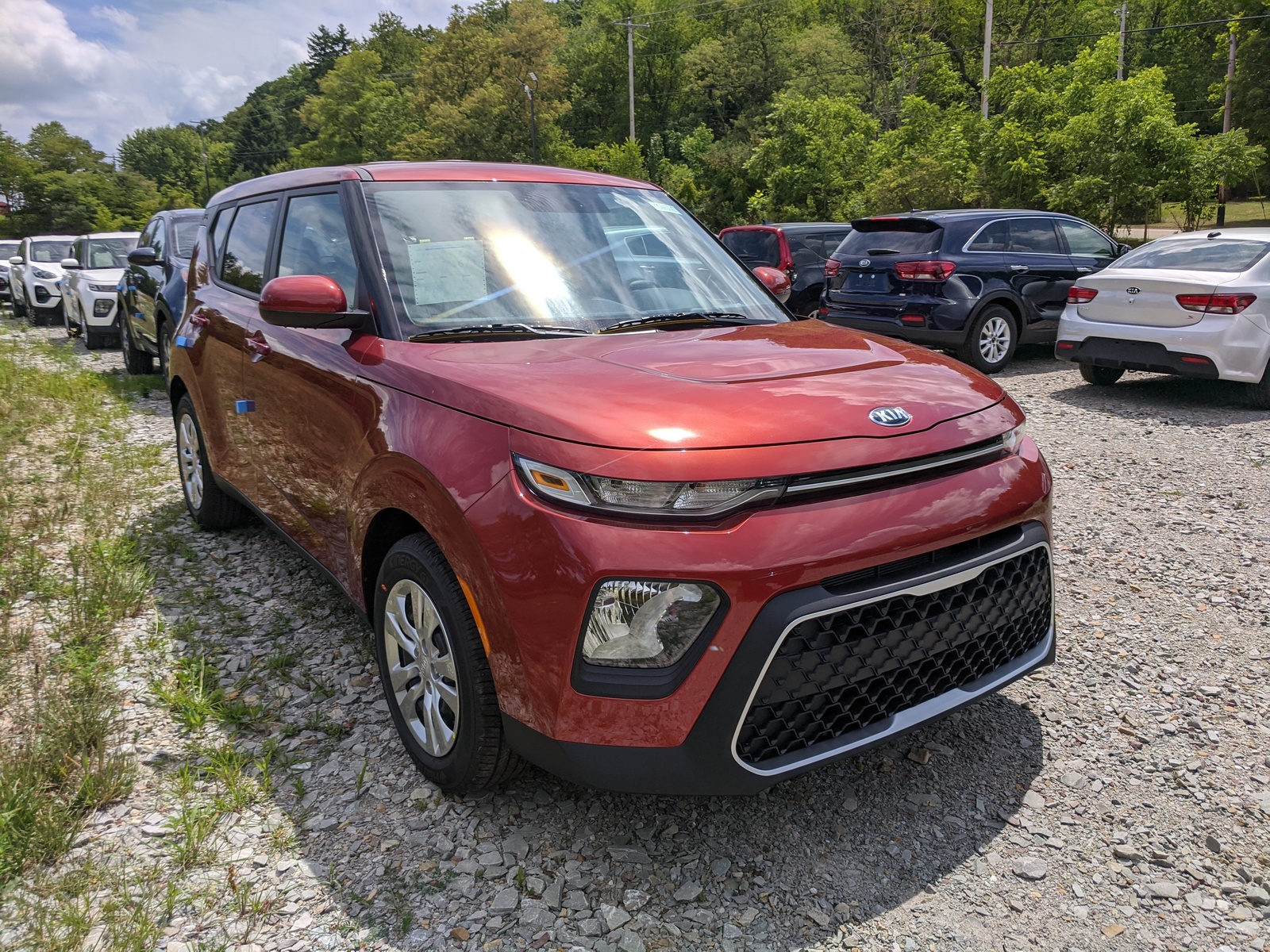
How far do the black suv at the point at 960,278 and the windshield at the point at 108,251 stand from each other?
11.4 meters

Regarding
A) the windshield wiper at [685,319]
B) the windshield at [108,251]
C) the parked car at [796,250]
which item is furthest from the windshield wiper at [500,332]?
the windshield at [108,251]

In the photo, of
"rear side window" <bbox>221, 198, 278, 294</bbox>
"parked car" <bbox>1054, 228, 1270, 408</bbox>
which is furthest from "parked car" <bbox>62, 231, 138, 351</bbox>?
"parked car" <bbox>1054, 228, 1270, 408</bbox>

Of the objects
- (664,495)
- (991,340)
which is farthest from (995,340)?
(664,495)

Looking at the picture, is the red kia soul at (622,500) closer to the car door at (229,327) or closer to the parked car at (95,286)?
the car door at (229,327)

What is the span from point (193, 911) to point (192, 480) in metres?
3.56

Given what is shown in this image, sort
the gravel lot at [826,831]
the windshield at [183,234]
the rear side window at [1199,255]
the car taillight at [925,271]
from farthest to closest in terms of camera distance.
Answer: the car taillight at [925,271]
the windshield at [183,234]
the rear side window at [1199,255]
the gravel lot at [826,831]

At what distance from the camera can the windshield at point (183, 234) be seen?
32.7 feet

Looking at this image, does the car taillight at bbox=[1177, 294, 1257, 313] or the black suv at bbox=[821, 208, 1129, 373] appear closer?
the car taillight at bbox=[1177, 294, 1257, 313]

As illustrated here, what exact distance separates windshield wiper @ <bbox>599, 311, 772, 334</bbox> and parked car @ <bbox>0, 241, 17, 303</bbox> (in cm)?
2537

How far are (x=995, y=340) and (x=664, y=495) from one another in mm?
9299

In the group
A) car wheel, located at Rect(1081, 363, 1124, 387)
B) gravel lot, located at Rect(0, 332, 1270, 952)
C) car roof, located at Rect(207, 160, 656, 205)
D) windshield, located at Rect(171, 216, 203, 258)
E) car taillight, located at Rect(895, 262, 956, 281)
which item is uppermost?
windshield, located at Rect(171, 216, 203, 258)

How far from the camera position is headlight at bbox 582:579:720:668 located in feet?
7.22

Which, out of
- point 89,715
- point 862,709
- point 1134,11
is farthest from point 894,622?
point 1134,11

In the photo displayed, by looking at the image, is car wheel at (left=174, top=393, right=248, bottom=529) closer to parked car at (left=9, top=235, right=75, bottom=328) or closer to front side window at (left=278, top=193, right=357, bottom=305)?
front side window at (left=278, top=193, right=357, bottom=305)
